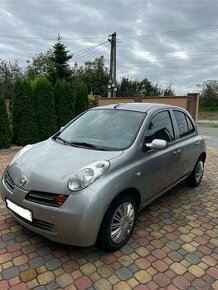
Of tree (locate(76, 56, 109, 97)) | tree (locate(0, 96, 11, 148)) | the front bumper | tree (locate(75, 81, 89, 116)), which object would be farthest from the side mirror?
tree (locate(76, 56, 109, 97))

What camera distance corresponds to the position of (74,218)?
2.46m

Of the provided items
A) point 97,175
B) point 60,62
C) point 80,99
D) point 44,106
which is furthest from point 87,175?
point 60,62

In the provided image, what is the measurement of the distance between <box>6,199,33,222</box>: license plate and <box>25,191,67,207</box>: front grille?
0.44 ft

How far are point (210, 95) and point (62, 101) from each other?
30436 mm

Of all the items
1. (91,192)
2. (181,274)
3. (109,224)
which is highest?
(91,192)

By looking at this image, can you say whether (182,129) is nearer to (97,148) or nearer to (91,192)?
(97,148)

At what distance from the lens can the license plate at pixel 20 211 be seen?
8.71 feet

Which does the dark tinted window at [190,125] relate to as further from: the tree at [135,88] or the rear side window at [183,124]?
the tree at [135,88]

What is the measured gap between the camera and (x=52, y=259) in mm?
2762

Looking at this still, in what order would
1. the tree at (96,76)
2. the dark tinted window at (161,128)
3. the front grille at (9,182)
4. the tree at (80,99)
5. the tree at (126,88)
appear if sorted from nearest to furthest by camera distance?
the front grille at (9,182), the dark tinted window at (161,128), the tree at (80,99), the tree at (96,76), the tree at (126,88)

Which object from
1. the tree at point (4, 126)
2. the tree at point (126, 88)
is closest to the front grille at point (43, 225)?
Answer: the tree at point (4, 126)

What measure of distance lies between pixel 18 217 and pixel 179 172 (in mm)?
2480

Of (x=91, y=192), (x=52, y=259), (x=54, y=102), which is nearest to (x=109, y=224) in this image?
(x=91, y=192)

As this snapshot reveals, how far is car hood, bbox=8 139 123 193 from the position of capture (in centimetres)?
262
